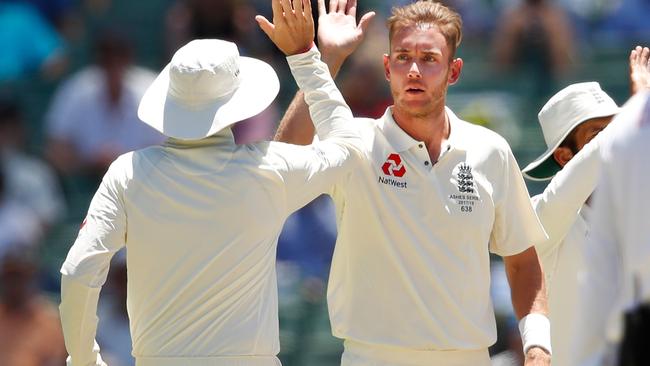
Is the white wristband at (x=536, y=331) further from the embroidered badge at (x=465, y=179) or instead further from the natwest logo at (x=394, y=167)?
the natwest logo at (x=394, y=167)

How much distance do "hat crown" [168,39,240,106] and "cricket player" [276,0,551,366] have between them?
18.9 inches

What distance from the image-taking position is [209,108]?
18.2 ft

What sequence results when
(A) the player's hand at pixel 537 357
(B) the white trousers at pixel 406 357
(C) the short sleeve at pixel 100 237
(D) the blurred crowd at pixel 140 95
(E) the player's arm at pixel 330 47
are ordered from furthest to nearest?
(D) the blurred crowd at pixel 140 95, (E) the player's arm at pixel 330 47, (B) the white trousers at pixel 406 357, (A) the player's hand at pixel 537 357, (C) the short sleeve at pixel 100 237

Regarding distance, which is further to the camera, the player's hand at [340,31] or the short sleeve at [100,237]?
the player's hand at [340,31]

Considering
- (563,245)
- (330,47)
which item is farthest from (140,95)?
(563,245)

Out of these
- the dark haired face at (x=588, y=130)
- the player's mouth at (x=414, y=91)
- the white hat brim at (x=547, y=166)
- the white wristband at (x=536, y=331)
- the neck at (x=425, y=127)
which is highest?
the player's mouth at (x=414, y=91)

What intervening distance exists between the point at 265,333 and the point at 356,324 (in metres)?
0.45

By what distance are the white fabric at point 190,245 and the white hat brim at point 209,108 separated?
0.27ft

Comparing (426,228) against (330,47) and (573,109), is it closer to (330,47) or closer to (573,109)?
(330,47)

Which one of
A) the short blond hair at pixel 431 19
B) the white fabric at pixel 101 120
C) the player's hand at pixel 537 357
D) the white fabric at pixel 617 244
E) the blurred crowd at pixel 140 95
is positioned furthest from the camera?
the white fabric at pixel 101 120

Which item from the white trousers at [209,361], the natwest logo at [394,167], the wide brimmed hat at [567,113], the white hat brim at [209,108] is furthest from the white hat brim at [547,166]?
the white trousers at [209,361]

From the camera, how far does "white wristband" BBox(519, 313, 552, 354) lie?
18.7 feet

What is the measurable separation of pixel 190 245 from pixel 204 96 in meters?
0.55

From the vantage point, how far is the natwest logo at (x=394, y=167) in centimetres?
584
